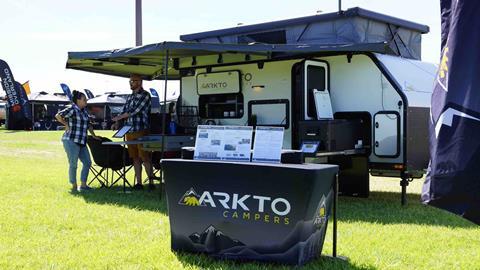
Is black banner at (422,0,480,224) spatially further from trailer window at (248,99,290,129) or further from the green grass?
trailer window at (248,99,290,129)

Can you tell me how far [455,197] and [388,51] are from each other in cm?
619

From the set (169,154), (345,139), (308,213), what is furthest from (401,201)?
(308,213)

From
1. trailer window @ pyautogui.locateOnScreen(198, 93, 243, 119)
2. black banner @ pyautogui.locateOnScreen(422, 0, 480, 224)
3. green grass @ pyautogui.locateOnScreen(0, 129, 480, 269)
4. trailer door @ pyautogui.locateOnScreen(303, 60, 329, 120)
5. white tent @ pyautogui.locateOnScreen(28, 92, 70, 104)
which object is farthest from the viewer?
white tent @ pyautogui.locateOnScreen(28, 92, 70, 104)

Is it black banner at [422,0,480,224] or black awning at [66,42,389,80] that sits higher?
black awning at [66,42,389,80]

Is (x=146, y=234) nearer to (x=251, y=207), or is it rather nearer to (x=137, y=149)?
(x=251, y=207)

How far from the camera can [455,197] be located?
103 inches

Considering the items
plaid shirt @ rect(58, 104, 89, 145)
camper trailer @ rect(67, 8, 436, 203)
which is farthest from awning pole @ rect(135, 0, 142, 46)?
plaid shirt @ rect(58, 104, 89, 145)

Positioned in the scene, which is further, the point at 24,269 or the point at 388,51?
the point at 388,51

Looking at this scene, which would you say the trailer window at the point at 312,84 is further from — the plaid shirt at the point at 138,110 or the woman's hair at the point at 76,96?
the woman's hair at the point at 76,96

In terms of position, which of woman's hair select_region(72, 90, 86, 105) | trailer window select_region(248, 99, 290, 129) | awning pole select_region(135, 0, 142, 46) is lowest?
trailer window select_region(248, 99, 290, 129)

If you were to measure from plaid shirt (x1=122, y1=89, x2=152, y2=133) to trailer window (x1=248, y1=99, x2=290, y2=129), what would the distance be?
1660 mm

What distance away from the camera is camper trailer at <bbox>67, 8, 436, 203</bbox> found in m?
7.74

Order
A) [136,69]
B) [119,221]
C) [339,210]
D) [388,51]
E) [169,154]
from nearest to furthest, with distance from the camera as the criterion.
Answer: [119,221] → [339,210] → [388,51] → [169,154] → [136,69]

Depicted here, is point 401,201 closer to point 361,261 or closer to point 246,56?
point 246,56
